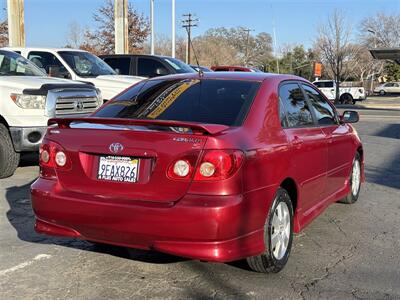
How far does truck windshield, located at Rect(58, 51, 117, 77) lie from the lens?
11.8 m

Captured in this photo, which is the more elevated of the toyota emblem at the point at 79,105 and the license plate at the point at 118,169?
the toyota emblem at the point at 79,105

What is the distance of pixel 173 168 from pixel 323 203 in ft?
7.46

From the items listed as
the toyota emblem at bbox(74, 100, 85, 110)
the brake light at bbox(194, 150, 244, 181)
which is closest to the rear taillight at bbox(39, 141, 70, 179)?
the brake light at bbox(194, 150, 244, 181)

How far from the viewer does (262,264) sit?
13.8ft

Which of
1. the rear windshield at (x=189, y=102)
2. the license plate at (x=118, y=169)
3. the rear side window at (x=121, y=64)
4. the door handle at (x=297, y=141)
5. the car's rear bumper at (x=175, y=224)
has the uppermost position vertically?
the rear side window at (x=121, y=64)

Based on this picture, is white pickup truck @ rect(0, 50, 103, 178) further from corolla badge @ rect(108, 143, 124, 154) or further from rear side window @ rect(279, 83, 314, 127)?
corolla badge @ rect(108, 143, 124, 154)

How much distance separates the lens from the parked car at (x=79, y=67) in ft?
37.6

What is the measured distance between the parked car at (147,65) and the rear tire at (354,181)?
7.52m

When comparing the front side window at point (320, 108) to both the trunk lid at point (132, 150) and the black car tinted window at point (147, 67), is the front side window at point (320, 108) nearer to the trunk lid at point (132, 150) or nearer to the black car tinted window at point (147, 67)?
the trunk lid at point (132, 150)

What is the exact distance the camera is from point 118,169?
392cm

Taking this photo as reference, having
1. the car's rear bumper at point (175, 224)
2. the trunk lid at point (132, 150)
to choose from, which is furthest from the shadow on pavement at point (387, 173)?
the trunk lid at point (132, 150)

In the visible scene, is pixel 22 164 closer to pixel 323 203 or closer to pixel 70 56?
pixel 70 56

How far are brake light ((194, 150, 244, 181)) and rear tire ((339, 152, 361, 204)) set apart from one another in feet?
10.8

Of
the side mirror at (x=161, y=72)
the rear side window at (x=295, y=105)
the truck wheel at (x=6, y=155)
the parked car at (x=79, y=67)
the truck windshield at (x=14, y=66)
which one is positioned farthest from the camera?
the side mirror at (x=161, y=72)
